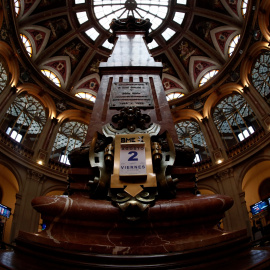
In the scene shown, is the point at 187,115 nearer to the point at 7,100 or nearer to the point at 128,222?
the point at 7,100

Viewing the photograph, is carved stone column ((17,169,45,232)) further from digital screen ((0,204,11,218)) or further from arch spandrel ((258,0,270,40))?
arch spandrel ((258,0,270,40))

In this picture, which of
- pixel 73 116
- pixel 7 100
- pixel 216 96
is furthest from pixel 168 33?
pixel 7 100

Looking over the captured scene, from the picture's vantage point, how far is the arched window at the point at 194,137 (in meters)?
14.5

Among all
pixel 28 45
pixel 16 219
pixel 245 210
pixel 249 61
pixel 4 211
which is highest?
pixel 28 45

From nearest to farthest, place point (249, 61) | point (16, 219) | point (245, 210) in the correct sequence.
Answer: point (16, 219), point (245, 210), point (249, 61)

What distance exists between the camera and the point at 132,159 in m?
2.04

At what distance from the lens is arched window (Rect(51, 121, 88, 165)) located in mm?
13891

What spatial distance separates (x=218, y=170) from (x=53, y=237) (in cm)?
1125

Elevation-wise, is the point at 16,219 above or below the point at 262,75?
below

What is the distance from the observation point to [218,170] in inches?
448

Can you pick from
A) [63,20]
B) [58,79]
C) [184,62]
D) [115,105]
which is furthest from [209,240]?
[63,20]

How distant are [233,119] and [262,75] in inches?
123

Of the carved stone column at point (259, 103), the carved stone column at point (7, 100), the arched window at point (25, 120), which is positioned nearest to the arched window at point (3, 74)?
the carved stone column at point (7, 100)

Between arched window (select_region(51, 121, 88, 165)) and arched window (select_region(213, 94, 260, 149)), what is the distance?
33.2ft
